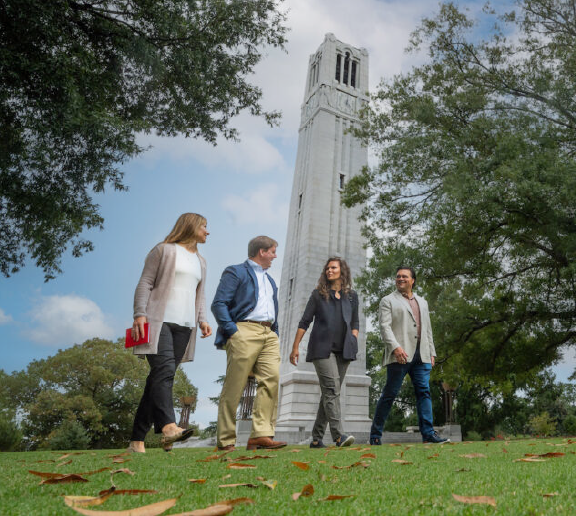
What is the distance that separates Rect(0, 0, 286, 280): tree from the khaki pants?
4925 mm

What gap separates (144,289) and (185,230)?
735mm

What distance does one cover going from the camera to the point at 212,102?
11.0 m

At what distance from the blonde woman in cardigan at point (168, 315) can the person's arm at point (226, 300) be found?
12.5 inches

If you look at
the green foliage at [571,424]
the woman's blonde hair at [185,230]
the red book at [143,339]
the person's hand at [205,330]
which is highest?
the woman's blonde hair at [185,230]

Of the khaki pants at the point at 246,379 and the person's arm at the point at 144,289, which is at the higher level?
the person's arm at the point at 144,289

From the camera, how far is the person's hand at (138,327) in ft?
13.6

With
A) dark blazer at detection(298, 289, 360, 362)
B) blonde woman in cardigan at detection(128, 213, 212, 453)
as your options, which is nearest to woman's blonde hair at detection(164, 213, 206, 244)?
blonde woman in cardigan at detection(128, 213, 212, 453)

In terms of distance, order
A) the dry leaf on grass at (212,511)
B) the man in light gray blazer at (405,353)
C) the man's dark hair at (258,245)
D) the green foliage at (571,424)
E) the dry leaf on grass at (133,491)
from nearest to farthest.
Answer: the dry leaf on grass at (212,511)
the dry leaf on grass at (133,491)
the man's dark hair at (258,245)
the man in light gray blazer at (405,353)
the green foliage at (571,424)

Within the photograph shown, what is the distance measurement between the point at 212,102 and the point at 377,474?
9.92 metres

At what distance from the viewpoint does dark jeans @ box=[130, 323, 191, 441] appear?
4.19 meters

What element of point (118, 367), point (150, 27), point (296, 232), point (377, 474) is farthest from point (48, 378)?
point (377, 474)

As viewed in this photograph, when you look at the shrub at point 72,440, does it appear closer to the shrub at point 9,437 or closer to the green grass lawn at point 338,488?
the shrub at point 9,437

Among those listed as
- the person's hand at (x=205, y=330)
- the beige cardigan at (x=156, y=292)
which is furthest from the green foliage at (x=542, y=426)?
the beige cardigan at (x=156, y=292)

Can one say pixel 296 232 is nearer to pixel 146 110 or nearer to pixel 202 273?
pixel 146 110
